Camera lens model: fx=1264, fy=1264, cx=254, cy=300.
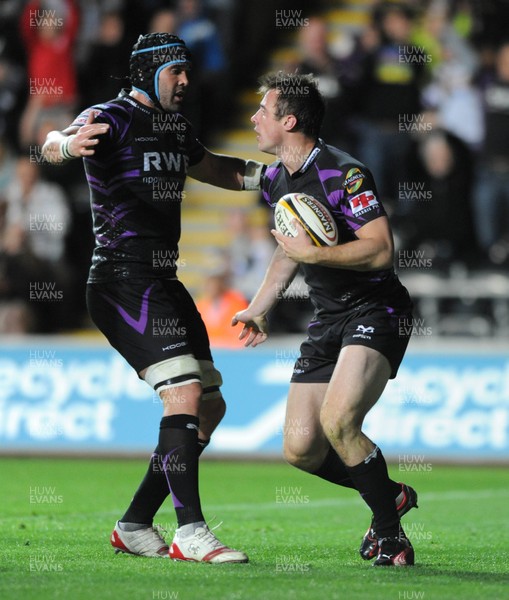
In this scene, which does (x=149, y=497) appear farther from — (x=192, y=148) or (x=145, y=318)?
(x=192, y=148)

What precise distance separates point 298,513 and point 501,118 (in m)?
7.36

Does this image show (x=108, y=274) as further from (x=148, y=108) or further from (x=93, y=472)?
(x=93, y=472)

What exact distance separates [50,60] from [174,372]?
432 inches

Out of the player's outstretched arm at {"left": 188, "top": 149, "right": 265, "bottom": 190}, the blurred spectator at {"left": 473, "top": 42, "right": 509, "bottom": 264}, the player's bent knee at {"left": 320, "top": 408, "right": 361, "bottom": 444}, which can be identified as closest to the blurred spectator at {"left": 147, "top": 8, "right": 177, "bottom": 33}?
the blurred spectator at {"left": 473, "top": 42, "right": 509, "bottom": 264}

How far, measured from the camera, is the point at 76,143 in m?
6.23

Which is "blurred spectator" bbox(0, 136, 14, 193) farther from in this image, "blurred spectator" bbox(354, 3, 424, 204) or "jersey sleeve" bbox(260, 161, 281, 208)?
"jersey sleeve" bbox(260, 161, 281, 208)

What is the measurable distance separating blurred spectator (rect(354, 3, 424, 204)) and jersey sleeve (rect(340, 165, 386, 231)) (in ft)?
27.5

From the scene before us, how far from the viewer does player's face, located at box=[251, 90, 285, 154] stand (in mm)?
6816

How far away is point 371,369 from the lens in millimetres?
6398

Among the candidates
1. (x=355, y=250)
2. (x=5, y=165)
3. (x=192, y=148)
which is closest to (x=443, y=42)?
(x=5, y=165)

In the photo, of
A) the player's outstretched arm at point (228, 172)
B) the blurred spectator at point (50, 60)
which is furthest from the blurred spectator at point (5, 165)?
the player's outstretched arm at point (228, 172)

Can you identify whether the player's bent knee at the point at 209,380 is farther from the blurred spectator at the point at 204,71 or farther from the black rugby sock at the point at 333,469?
the blurred spectator at the point at 204,71

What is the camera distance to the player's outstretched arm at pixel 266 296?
7.08 meters

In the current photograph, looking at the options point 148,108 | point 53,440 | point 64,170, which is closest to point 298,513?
point 148,108
